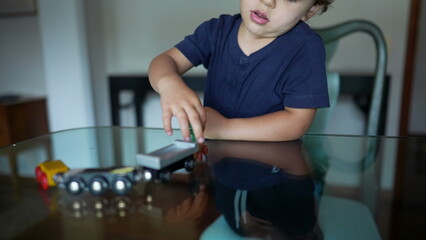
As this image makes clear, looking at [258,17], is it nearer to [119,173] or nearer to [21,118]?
[119,173]

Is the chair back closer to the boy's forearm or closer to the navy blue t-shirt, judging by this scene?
the navy blue t-shirt

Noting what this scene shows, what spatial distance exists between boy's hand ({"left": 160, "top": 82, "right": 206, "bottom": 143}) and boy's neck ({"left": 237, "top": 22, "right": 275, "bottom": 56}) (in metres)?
0.22

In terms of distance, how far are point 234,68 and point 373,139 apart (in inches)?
11.5

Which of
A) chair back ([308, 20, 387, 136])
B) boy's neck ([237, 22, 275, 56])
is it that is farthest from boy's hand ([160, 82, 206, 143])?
chair back ([308, 20, 387, 136])

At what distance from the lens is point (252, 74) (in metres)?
0.65

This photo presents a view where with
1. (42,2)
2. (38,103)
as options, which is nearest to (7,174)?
(42,2)

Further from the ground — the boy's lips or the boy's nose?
the boy's nose

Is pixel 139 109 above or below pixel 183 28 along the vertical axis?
below

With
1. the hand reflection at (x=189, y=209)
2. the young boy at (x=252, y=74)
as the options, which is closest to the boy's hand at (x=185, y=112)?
the young boy at (x=252, y=74)

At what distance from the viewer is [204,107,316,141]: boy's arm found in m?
0.55

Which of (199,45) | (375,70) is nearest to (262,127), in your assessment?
(199,45)

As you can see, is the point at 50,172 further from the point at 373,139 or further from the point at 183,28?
the point at 183,28

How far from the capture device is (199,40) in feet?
2.34

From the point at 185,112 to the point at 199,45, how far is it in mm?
297
